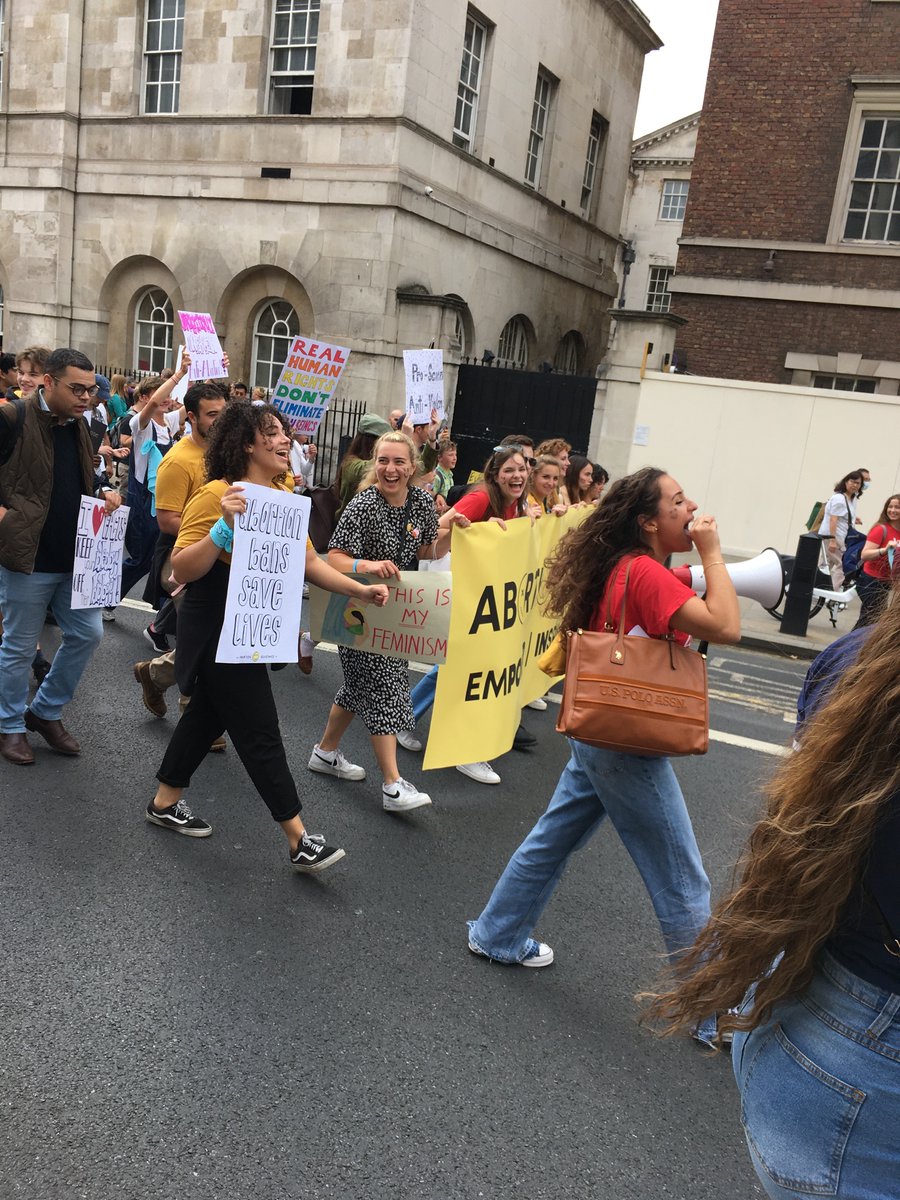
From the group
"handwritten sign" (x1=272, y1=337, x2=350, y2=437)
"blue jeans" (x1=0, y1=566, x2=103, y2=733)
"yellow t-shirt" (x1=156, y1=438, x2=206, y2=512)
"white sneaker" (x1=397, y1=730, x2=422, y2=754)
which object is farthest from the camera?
"handwritten sign" (x1=272, y1=337, x2=350, y2=437)

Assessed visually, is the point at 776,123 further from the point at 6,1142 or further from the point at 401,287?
the point at 6,1142

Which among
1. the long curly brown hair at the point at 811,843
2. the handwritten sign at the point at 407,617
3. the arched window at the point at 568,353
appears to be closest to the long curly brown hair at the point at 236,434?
the handwritten sign at the point at 407,617

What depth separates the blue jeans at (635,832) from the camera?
3.08 meters

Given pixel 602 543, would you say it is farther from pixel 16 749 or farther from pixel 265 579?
pixel 16 749

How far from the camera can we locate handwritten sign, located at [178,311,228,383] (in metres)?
8.09

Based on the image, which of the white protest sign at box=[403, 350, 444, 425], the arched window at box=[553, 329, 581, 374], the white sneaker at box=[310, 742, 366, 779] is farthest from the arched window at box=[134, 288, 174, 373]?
the white sneaker at box=[310, 742, 366, 779]

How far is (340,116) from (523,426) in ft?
19.8

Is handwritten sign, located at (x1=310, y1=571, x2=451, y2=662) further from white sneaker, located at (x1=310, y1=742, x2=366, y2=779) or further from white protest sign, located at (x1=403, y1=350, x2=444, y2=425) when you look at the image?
white protest sign, located at (x1=403, y1=350, x2=444, y2=425)

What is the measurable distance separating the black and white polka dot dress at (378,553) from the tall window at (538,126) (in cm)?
A: 1855

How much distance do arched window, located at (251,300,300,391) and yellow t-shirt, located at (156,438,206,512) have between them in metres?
13.7

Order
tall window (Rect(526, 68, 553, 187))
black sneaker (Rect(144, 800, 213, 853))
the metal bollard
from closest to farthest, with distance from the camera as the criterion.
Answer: black sneaker (Rect(144, 800, 213, 853)) < the metal bollard < tall window (Rect(526, 68, 553, 187))

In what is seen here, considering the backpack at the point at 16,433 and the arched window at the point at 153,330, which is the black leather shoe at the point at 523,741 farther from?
the arched window at the point at 153,330

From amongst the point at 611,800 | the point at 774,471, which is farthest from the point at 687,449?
the point at 611,800

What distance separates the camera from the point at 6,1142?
8.39ft
